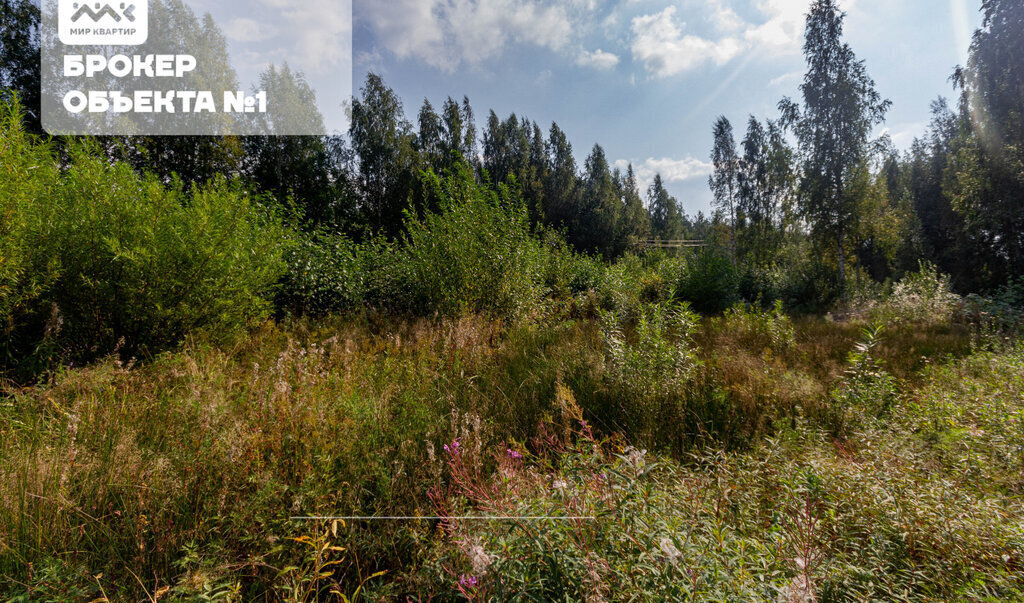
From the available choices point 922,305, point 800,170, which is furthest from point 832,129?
point 922,305

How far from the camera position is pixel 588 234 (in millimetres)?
35219

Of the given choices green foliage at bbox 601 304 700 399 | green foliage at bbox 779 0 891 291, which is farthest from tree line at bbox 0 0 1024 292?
green foliage at bbox 601 304 700 399

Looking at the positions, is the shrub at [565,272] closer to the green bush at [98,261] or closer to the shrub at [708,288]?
the shrub at [708,288]

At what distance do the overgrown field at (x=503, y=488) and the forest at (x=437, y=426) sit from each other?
0.7 inches

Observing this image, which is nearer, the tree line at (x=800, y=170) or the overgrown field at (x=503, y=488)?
the overgrown field at (x=503, y=488)

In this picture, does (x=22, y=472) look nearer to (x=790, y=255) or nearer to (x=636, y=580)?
(x=636, y=580)

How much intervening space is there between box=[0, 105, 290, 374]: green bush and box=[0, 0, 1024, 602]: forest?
29 mm

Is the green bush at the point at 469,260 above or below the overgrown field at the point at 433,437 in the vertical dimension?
above

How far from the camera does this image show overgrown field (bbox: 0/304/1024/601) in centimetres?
136

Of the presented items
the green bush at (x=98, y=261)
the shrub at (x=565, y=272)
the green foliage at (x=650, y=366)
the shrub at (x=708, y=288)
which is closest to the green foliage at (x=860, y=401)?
the green foliage at (x=650, y=366)

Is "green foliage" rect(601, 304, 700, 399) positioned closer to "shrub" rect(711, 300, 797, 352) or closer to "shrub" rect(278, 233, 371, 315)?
"shrub" rect(711, 300, 797, 352)

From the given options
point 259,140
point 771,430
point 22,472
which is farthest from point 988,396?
point 259,140

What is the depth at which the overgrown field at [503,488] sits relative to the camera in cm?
136

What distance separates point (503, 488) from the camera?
1.80 m
